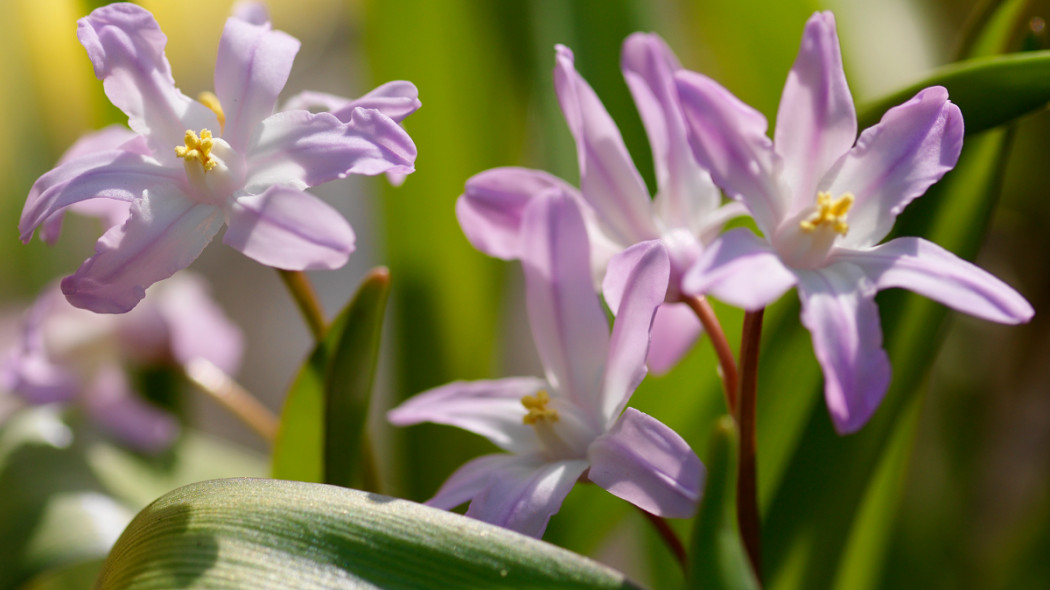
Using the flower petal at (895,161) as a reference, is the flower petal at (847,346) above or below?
below

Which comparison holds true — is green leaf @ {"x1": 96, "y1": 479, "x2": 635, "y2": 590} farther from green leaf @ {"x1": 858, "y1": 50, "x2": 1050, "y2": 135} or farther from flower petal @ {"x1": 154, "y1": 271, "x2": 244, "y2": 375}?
flower petal @ {"x1": 154, "y1": 271, "x2": 244, "y2": 375}

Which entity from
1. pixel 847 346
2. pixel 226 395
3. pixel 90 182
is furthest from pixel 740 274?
pixel 226 395

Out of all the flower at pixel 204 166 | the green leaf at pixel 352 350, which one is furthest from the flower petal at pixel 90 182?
the green leaf at pixel 352 350

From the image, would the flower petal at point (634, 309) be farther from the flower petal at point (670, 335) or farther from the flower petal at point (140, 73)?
the flower petal at point (140, 73)

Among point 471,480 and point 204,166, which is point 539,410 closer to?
point 471,480

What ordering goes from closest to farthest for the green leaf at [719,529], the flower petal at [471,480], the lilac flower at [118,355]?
the green leaf at [719,529] < the flower petal at [471,480] < the lilac flower at [118,355]

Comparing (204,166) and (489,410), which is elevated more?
(204,166)

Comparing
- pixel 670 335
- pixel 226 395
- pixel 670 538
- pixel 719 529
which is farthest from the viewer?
pixel 226 395
